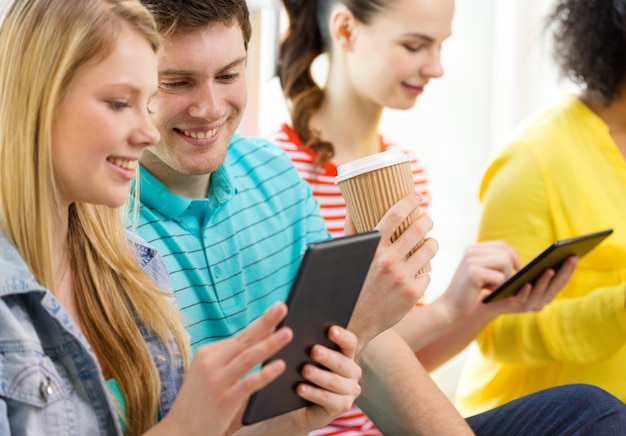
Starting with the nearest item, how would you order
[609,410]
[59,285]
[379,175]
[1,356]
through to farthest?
[1,356] < [59,285] < [379,175] < [609,410]

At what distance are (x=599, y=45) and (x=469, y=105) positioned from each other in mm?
970

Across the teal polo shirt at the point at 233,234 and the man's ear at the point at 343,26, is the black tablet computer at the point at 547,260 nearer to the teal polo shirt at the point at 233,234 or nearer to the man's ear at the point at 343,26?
the teal polo shirt at the point at 233,234

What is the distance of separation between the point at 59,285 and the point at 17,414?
0.20 m

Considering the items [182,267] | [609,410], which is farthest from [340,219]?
[609,410]

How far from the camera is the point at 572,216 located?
209 centimetres

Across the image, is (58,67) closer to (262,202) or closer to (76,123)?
(76,123)

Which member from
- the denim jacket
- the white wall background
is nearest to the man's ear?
the white wall background

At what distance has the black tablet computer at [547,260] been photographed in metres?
1.76

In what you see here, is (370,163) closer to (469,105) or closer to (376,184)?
(376,184)

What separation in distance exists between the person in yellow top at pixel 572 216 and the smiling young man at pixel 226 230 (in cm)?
60

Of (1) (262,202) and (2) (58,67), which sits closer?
(2) (58,67)

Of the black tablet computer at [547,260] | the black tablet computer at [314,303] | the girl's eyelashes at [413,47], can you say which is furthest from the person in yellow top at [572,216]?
the black tablet computer at [314,303]

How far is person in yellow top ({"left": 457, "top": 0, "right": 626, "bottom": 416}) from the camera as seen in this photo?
2.03 m

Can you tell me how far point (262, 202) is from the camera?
5.41ft
